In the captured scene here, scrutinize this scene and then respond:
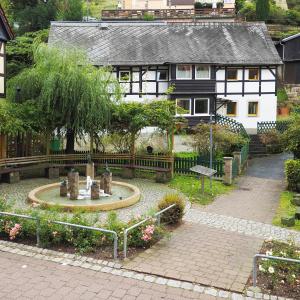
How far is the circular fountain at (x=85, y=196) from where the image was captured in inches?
559

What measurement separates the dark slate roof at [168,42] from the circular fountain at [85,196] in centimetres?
1762

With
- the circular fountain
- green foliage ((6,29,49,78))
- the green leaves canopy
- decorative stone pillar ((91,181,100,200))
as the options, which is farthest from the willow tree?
green foliage ((6,29,49,78))

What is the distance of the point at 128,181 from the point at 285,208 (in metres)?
7.30

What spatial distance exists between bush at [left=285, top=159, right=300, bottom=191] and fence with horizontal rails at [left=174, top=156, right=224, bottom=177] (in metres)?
3.07

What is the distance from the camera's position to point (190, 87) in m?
33.0

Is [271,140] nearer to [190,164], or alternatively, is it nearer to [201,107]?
[201,107]

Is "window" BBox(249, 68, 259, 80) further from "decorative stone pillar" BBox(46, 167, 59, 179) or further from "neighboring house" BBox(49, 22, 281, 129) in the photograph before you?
"decorative stone pillar" BBox(46, 167, 59, 179)

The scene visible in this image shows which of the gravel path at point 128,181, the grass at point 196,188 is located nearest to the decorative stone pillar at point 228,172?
the grass at point 196,188

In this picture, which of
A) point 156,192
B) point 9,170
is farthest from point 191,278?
point 9,170

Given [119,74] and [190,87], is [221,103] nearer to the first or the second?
[190,87]

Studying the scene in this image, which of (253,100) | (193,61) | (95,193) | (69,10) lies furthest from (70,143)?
(69,10)

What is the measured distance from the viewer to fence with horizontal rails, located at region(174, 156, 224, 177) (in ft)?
68.4

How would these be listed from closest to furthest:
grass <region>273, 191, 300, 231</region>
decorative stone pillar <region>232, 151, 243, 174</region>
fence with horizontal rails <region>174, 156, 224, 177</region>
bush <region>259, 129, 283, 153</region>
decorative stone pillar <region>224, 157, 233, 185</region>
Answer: grass <region>273, 191, 300, 231</region> < decorative stone pillar <region>224, 157, 233, 185</region> < fence with horizontal rails <region>174, 156, 224, 177</region> < decorative stone pillar <region>232, 151, 243, 174</region> < bush <region>259, 129, 283, 153</region>

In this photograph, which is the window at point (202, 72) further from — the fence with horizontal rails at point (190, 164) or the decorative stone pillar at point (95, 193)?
the decorative stone pillar at point (95, 193)
